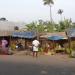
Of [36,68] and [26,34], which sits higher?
[26,34]

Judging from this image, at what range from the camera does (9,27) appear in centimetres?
4731

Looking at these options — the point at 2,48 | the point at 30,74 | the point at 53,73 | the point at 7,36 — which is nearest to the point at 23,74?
the point at 30,74

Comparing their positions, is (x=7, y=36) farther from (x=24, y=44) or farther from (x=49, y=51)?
(x=49, y=51)

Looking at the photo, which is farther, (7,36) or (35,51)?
(7,36)

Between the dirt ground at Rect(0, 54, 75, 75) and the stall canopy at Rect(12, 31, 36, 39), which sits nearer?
the dirt ground at Rect(0, 54, 75, 75)

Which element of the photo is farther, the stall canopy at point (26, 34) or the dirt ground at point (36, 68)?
the stall canopy at point (26, 34)

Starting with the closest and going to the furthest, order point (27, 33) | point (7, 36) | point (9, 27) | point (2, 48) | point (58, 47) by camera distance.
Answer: point (2, 48), point (58, 47), point (27, 33), point (7, 36), point (9, 27)

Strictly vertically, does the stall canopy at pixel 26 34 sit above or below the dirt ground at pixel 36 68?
above

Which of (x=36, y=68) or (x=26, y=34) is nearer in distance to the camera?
(x=36, y=68)

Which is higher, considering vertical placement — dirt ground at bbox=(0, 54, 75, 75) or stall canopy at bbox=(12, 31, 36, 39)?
stall canopy at bbox=(12, 31, 36, 39)

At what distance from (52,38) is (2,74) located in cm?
2120

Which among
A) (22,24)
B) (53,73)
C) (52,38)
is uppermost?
(22,24)

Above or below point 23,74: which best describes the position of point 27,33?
above

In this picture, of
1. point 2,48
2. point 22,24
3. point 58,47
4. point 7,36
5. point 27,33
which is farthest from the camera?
point 22,24
